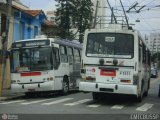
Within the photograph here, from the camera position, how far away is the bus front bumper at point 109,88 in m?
19.2

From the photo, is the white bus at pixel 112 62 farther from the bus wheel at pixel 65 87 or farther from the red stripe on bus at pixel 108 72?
the bus wheel at pixel 65 87

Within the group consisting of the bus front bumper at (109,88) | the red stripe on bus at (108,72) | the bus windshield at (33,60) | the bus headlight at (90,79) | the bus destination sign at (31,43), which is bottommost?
the bus front bumper at (109,88)

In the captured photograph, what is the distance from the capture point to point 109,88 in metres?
19.5

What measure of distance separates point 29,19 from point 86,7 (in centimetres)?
665

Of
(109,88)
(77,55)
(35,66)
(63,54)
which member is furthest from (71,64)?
(109,88)

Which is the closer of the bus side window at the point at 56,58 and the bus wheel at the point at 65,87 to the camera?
the bus side window at the point at 56,58

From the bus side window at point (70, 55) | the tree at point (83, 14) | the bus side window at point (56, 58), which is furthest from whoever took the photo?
the tree at point (83, 14)

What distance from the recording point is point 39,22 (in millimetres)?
44375

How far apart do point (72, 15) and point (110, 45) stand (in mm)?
25646

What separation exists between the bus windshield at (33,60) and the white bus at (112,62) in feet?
13.6

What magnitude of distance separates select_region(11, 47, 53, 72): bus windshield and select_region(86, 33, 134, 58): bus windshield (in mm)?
4223

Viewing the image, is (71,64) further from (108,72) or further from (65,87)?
(108,72)

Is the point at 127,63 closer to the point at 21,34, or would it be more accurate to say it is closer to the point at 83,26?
the point at 21,34

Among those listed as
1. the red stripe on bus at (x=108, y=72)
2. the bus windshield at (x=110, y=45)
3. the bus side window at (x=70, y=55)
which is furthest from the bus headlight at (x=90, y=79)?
the bus side window at (x=70, y=55)
